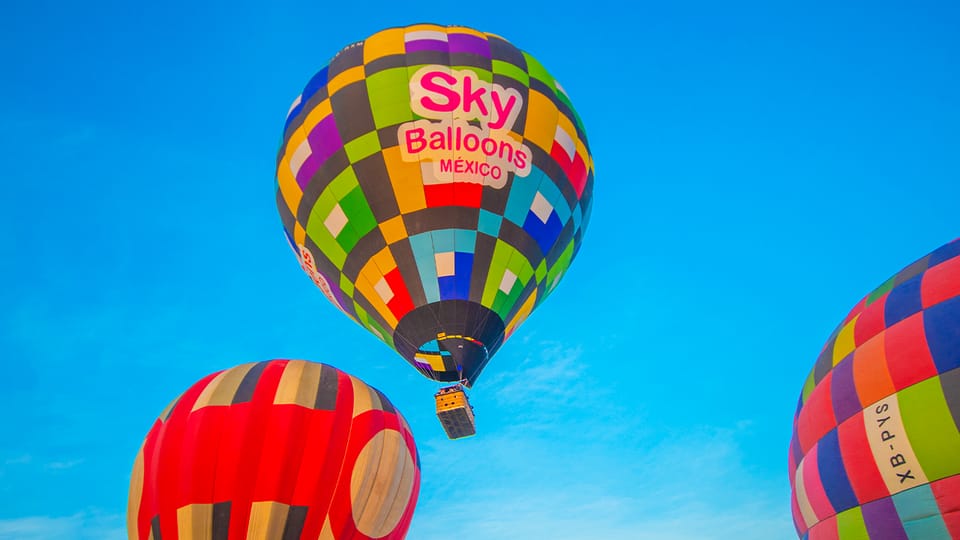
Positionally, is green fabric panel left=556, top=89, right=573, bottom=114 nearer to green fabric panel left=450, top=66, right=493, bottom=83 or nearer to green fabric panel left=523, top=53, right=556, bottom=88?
green fabric panel left=523, top=53, right=556, bottom=88

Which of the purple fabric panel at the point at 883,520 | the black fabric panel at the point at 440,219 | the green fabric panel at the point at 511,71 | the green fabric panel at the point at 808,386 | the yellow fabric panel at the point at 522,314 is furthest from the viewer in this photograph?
the green fabric panel at the point at 511,71

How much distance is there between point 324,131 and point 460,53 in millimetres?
2105

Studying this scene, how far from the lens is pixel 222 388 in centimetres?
829

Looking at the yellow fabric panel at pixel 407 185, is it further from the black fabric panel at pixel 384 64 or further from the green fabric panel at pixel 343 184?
the black fabric panel at pixel 384 64

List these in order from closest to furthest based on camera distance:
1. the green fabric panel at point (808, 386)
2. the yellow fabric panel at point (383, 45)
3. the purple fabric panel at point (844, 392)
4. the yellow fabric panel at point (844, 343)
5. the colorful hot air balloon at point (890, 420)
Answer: the colorful hot air balloon at point (890, 420), the purple fabric panel at point (844, 392), the yellow fabric panel at point (844, 343), the green fabric panel at point (808, 386), the yellow fabric panel at point (383, 45)

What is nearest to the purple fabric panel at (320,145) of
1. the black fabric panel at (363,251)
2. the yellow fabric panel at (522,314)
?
the black fabric panel at (363,251)

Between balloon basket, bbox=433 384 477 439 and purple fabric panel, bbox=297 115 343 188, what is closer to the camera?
balloon basket, bbox=433 384 477 439

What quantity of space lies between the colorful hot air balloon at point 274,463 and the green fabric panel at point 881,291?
4.83 meters

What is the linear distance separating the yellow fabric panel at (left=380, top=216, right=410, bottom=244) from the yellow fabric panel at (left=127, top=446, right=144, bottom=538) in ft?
13.8

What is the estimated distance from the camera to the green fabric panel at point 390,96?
1152cm

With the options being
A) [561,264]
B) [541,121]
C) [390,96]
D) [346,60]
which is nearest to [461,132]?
[390,96]

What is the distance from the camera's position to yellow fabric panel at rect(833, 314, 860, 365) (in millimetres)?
8711

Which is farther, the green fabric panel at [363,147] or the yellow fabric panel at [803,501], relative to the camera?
the green fabric panel at [363,147]

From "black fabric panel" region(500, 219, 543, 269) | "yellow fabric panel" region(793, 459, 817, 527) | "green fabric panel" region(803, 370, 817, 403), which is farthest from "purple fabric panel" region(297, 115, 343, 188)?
"yellow fabric panel" region(793, 459, 817, 527)
